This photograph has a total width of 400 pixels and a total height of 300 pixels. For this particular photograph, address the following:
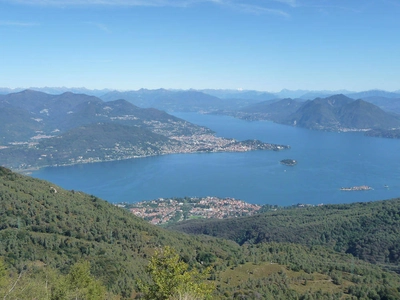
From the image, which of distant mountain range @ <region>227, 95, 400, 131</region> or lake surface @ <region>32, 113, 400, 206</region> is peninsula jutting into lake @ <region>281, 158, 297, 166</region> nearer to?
lake surface @ <region>32, 113, 400, 206</region>

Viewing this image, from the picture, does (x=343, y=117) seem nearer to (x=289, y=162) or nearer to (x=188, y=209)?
(x=289, y=162)

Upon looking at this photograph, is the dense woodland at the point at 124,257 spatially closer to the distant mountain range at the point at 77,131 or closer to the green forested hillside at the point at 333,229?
the green forested hillside at the point at 333,229

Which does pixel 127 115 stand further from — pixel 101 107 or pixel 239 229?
pixel 239 229

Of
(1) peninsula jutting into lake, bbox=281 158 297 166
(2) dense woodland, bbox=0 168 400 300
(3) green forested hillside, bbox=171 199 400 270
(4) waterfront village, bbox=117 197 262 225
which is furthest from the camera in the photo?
(1) peninsula jutting into lake, bbox=281 158 297 166

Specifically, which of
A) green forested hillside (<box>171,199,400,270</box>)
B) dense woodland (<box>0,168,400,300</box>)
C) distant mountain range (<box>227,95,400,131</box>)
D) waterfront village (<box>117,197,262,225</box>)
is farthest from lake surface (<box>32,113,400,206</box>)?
distant mountain range (<box>227,95,400,131</box>)

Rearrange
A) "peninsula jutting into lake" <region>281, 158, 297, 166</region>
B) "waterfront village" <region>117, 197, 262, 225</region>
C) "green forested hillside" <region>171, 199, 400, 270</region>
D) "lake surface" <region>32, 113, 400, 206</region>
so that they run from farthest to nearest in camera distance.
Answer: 1. "peninsula jutting into lake" <region>281, 158, 297, 166</region>
2. "lake surface" <region>32, 113, 400, 206</region>
3. "waterfront village" <region>117, 197, 262, 225</region>
4. "green forested hillside" <region>171, 199, 400, 270</region>

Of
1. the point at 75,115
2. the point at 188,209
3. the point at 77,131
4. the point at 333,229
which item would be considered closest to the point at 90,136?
the point at 77,131
